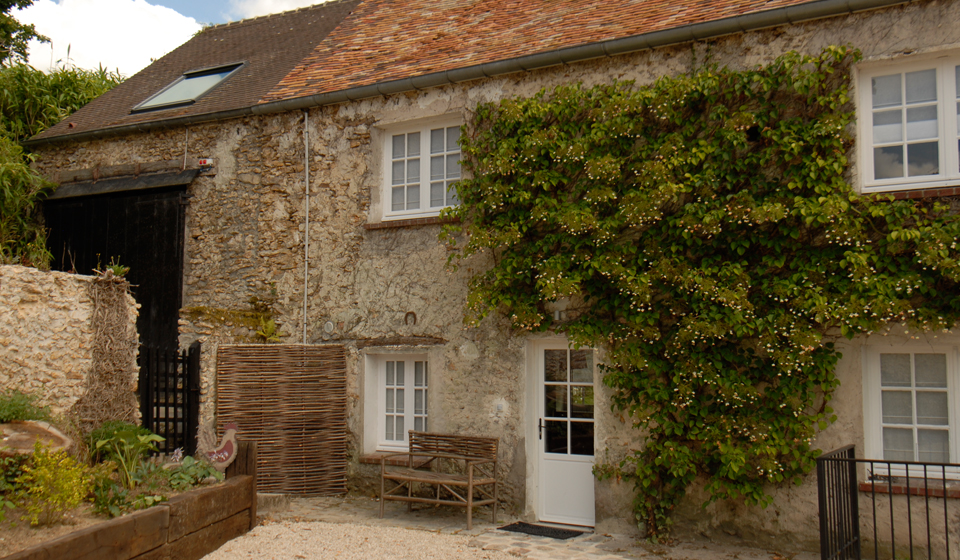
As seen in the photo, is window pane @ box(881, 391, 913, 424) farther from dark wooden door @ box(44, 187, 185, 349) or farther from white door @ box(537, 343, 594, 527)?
dark wooden door @ box(44, 187, 185, 349)

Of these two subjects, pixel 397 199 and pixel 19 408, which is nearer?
pixel 19 408

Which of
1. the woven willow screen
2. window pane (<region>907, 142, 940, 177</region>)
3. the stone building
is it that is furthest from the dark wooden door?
window pane (<region>907, 142, 940, 177</region>)

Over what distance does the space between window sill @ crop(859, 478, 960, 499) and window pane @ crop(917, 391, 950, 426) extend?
0.49 meters

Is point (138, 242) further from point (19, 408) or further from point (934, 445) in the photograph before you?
point (934, 445)

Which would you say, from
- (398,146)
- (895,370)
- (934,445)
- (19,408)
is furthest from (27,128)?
(934,445)

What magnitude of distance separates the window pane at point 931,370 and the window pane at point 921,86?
2.21 meters

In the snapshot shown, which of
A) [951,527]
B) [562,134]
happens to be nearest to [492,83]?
[562,134]

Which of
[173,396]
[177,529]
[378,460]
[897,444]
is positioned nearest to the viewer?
[177,529]

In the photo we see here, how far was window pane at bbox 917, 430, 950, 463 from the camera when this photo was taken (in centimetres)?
629

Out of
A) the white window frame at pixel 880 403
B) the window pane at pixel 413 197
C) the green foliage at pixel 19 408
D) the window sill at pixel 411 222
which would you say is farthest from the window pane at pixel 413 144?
the white window frame at pixel 880 403

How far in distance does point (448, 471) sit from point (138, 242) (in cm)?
576

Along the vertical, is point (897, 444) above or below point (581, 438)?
above

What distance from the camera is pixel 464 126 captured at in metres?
8.53

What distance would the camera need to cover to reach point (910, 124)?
664 cm
